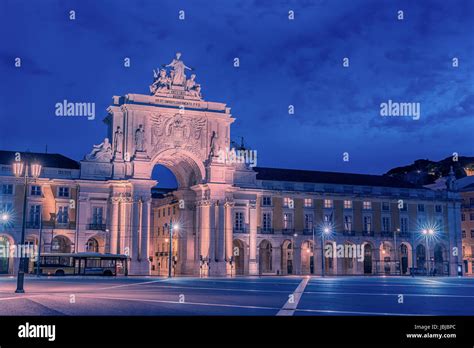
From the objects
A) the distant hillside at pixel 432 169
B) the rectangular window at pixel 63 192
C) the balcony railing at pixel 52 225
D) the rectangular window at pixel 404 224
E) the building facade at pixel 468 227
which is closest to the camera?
the balcony railing at pixel 52 225

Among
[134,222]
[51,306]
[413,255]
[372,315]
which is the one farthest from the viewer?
[413,255]

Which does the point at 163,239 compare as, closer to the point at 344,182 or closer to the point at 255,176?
the point at 255,176

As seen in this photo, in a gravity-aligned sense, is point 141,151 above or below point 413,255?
above

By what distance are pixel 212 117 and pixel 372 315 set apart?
60.3m

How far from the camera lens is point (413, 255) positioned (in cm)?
9125

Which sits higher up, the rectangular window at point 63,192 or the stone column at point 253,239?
the rectangular window at point 63,192

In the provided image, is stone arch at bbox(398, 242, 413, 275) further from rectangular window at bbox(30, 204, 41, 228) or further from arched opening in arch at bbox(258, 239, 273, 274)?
rectangular window at bbox(30, 204, 41, 228)

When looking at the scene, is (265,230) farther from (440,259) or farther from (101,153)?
→ (440,259)

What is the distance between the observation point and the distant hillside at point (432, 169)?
151 meters

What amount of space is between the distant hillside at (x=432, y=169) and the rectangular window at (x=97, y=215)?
88075 millimetres

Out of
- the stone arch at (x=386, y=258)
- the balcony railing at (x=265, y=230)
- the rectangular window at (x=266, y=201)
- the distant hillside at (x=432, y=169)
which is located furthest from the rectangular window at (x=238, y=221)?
the distant hillside at (x=432, y=169)

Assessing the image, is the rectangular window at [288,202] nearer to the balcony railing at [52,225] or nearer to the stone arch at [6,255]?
the balcony railing at [52,225]

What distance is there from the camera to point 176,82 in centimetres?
7888
